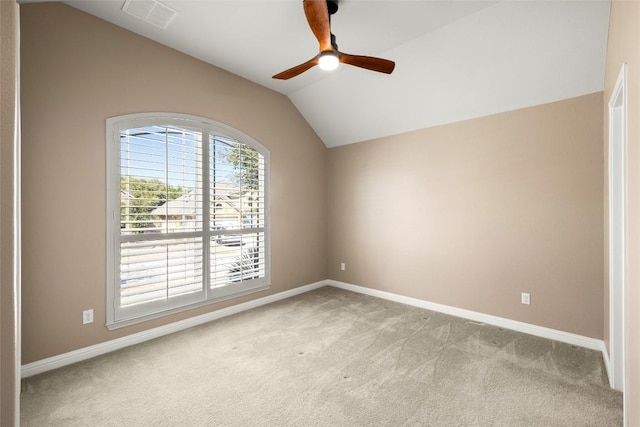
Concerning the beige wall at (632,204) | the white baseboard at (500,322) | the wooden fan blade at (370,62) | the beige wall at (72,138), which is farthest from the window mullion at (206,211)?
the beige wall at (632,204)

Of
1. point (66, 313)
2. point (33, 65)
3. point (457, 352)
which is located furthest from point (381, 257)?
point (33, 65)

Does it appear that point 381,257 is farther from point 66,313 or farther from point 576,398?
point 66,313

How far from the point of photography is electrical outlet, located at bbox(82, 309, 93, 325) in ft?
8.67

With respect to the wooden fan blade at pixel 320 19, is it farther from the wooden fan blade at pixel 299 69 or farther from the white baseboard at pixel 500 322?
the white baseboard at pixel 500 322

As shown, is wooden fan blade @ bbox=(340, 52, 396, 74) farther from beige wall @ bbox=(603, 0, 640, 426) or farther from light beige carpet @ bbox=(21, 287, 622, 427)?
light beige carpet @ bbox=(21, 287, 622, 427)

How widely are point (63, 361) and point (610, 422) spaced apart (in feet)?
13.1

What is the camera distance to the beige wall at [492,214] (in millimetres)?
2838

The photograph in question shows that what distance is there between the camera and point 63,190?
2539 millimetres

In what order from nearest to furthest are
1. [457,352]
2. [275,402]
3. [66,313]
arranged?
[275,402]
[66,313]
[457,352]

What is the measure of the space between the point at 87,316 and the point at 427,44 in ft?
13.4

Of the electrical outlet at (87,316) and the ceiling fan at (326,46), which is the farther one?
the electrical outlet at (87,316)

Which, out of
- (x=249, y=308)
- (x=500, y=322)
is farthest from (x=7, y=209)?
(x=500, y=322)

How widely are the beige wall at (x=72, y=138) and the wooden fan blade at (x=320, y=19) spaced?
6.12ft

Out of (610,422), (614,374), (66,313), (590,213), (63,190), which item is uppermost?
(63,190)
